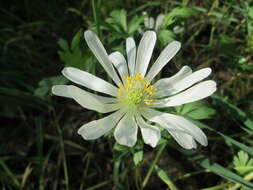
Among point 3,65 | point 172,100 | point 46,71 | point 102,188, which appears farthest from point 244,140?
point 3,65

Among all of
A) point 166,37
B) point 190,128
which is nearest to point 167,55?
point 166,37

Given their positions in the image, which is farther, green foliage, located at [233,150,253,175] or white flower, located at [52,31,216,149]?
green foliage, located at [233,150,253,175]

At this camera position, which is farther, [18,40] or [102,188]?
[18,40]

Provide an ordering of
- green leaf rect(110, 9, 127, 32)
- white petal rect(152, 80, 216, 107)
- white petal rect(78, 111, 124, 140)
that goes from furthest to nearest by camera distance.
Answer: green leaf rect(110, 9, 127, 32)
white petal rect(152, 80, 216, 107)
white petal rect(78, 111, 124, 140)

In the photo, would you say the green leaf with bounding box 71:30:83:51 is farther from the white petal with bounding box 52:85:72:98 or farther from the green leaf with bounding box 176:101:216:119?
the green leaf with bounding box 176:101:216:119

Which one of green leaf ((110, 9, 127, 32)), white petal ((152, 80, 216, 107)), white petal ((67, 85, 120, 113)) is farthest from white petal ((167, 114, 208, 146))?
green leaf ((110, 9, 127, 32))

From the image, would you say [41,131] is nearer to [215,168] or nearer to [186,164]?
[186,164]

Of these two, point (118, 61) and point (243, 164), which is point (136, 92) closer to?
point (118, 61)
